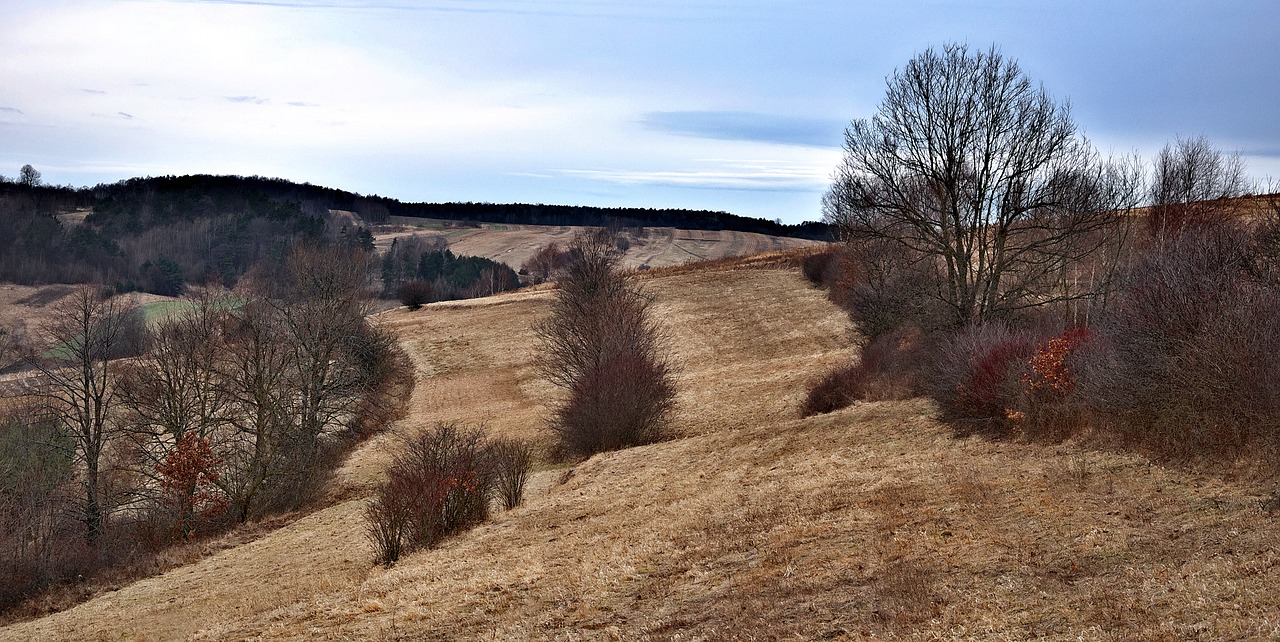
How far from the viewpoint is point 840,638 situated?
27.6ft

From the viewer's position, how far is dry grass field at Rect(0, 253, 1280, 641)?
844 cm

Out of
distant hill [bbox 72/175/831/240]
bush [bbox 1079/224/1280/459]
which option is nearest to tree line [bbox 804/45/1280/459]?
bush [bbox 1079/224/1280/459]

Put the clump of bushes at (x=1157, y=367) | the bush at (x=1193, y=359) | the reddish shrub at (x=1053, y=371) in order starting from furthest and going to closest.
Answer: the reddish shrub at (x=1053, y=371) < the clump of bushes at (x=1157, y=367) < the bush at (x=1193, y=359)

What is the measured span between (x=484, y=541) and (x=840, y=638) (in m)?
9.93

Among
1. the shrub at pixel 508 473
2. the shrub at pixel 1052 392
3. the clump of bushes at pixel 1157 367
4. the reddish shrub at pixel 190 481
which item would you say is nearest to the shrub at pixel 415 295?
the reddish shrub at pixel 190 481

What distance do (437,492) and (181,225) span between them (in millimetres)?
128377

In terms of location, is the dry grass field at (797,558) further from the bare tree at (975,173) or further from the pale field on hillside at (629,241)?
the pale field on hillside at (629,241)

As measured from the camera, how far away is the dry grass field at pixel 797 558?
8438mm

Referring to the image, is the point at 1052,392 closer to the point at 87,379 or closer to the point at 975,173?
the point at 975,173

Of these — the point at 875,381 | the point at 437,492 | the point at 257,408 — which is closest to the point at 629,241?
the point at 257,408

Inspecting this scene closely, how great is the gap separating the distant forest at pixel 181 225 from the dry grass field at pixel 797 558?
84.2 m

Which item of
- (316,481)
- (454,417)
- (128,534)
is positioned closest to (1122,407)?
(316,481)

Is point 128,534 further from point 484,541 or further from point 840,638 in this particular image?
point 840,638

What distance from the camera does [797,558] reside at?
11562 millimetres
